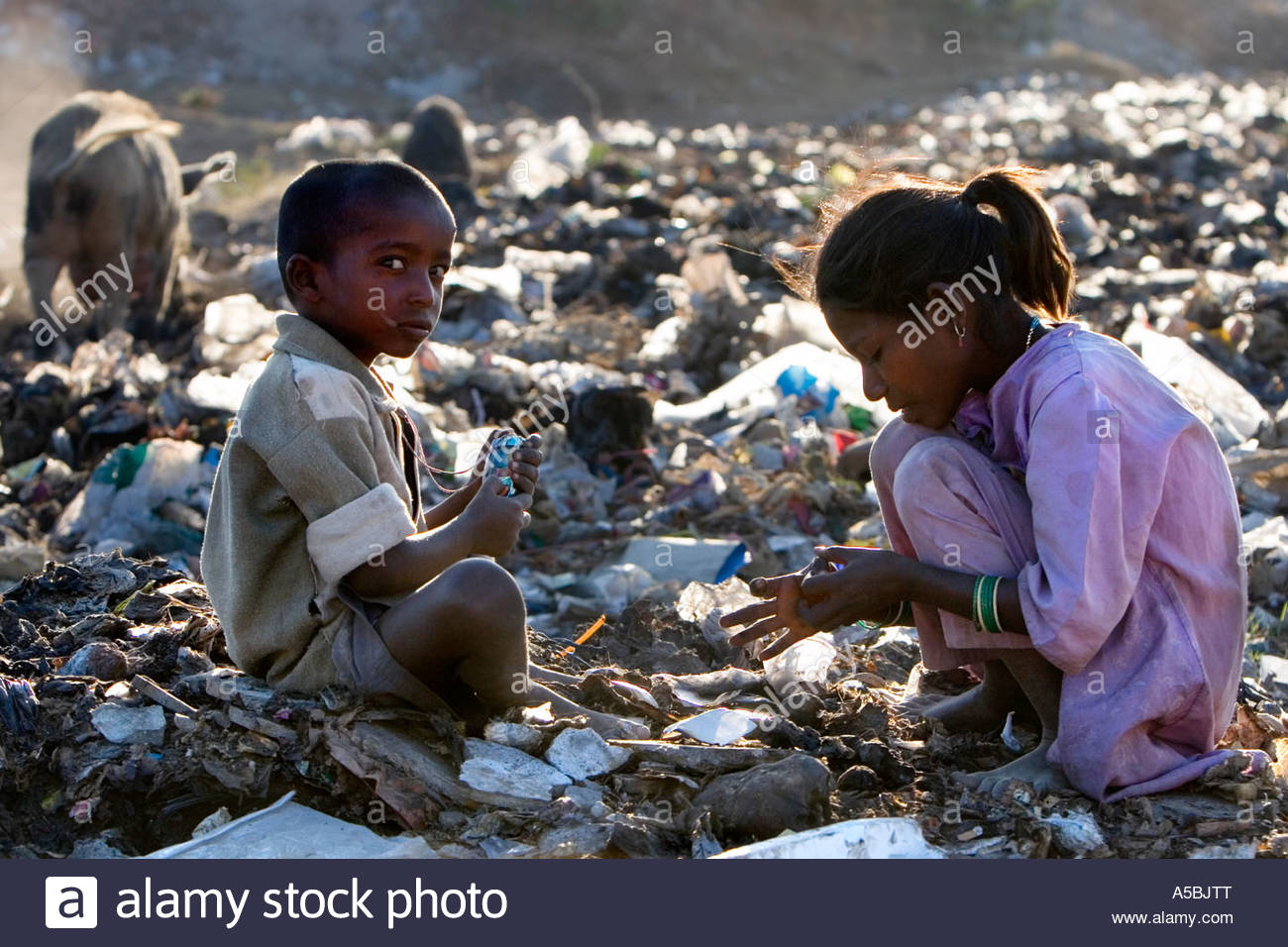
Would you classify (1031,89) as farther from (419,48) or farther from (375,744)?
(375,744)

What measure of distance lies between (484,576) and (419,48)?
71.7 feet

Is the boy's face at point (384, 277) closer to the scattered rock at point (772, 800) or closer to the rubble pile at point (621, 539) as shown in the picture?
the rubble pile at point (621, 539)

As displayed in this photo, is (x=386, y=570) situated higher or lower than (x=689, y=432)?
higher

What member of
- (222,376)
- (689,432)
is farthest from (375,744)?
(222,376)

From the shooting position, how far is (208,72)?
2047 centimetres

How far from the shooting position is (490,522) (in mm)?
2443

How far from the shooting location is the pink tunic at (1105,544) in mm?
2354

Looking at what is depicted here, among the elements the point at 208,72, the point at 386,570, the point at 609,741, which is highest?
the point at 386,570

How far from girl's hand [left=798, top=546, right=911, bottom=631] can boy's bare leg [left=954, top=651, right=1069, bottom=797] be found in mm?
248

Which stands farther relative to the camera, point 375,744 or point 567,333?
point 567,333

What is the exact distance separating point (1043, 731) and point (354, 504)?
129 centimetres

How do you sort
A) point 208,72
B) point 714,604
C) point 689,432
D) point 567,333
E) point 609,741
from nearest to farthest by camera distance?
point 609,741, point 714,604, point 689,432, point 567,333, point 208,72

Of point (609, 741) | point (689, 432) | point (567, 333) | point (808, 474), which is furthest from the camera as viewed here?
point (567, 333)

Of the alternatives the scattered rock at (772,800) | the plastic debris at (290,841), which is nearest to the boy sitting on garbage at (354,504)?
the plastic debris at (290,841)
